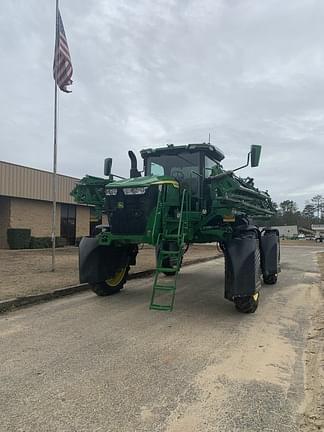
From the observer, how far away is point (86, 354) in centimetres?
506

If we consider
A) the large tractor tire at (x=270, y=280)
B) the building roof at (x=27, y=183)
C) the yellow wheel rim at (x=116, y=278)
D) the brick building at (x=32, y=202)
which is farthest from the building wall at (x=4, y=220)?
the large tractor tire at (x=270, y=280)

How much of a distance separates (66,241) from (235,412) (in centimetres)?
2686

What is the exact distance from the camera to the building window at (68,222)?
2961 cm

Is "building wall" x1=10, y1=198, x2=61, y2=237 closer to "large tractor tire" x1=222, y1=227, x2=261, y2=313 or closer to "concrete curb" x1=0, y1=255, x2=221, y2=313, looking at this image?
"concrete curb" x1=0, y1=255, x2=221, y2=313

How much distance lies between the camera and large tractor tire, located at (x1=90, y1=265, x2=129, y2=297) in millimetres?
8945

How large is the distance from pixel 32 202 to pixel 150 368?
76.9ft

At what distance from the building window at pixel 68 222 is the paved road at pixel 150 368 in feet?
72.5

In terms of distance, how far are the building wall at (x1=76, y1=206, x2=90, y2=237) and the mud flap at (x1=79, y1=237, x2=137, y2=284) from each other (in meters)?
22.2

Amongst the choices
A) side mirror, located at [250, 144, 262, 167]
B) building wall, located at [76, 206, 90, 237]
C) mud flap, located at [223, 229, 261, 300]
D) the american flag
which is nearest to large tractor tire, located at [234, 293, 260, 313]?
mud flap, located at [223, 229, 261, 300]

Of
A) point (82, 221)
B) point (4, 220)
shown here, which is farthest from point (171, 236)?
point (82, 221)

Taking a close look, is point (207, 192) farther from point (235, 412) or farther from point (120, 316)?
point (235, 412)

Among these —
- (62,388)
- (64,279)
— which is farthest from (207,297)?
(62,388)

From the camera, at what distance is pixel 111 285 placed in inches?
368

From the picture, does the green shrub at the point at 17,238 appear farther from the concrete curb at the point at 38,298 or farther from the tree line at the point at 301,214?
the tree line at the point at 301,214
